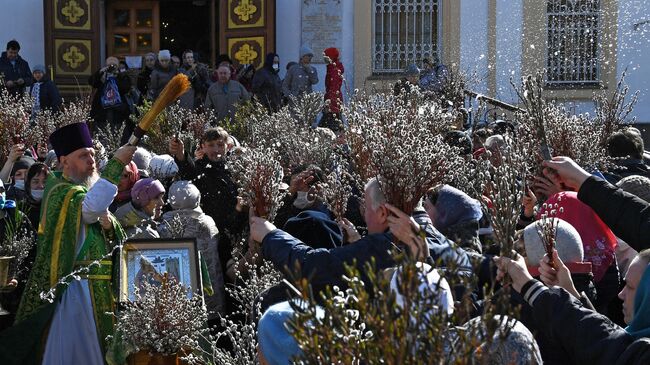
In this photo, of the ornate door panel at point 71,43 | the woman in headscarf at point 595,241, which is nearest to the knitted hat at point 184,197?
the woman in headscarf at point 595,241

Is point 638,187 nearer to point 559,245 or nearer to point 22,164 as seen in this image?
point 559,245

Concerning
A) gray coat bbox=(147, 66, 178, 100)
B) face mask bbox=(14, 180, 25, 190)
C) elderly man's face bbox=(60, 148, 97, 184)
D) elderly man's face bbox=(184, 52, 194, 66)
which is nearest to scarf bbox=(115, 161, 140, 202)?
face mask bbox=(14, 180, 25, 190)

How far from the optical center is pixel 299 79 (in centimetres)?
1677

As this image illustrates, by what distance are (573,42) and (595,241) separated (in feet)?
48.3

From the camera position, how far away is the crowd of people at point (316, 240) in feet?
11.7

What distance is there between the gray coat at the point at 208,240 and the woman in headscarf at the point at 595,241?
7.24ft

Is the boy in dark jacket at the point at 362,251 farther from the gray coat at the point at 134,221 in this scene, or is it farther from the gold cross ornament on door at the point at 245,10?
the gold cross ornament on door at the point at 245,10

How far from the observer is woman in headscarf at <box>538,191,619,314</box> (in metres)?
5.26

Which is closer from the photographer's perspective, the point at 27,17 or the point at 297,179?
the point at 297,179

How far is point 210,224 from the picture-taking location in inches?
278

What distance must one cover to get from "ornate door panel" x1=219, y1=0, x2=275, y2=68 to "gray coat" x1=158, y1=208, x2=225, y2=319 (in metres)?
12.0

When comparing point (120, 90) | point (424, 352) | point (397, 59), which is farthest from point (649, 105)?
point (424, 352)

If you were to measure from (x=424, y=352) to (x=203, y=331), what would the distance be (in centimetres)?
285

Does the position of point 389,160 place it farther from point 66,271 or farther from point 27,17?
point 27,17
